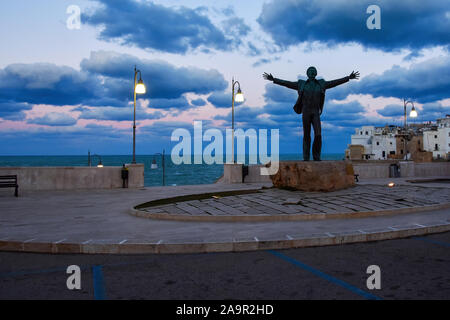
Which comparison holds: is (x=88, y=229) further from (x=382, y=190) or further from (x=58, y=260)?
(x=382, y=190)

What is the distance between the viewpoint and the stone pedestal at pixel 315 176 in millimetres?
12023

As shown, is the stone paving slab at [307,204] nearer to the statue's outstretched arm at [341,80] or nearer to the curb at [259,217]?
the curb at [259,217]

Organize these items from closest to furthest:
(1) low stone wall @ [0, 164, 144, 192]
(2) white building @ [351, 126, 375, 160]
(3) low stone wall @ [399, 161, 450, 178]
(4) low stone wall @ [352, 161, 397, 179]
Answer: (1) low stone wall @ [0, 164, 144, 192]
(4) low stone wall @ [352, 161, 397, 179]
(3) low stone wall @ [399, 161, 450, 178]
(2) white building @ [351, 126, 375, 160]

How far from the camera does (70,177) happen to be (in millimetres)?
16703

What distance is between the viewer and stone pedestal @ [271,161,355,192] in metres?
12.0

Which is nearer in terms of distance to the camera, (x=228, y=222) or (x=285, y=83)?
(x=228, y=222)

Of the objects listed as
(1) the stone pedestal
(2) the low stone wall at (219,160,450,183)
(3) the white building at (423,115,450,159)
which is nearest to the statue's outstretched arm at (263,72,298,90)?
(1) the stone pedestal

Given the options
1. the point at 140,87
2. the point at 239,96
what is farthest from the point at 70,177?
the point at 239,96

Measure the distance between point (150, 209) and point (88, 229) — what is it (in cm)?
250

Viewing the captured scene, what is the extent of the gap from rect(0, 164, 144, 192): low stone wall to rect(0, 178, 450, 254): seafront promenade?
335 centimetres

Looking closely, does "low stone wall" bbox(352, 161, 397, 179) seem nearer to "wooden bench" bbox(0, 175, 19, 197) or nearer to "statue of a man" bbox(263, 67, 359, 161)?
"statue of a man" bbox(263, 67, 359, 161)

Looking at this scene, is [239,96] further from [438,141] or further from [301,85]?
[438,141]

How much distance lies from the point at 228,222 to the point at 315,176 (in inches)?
184
